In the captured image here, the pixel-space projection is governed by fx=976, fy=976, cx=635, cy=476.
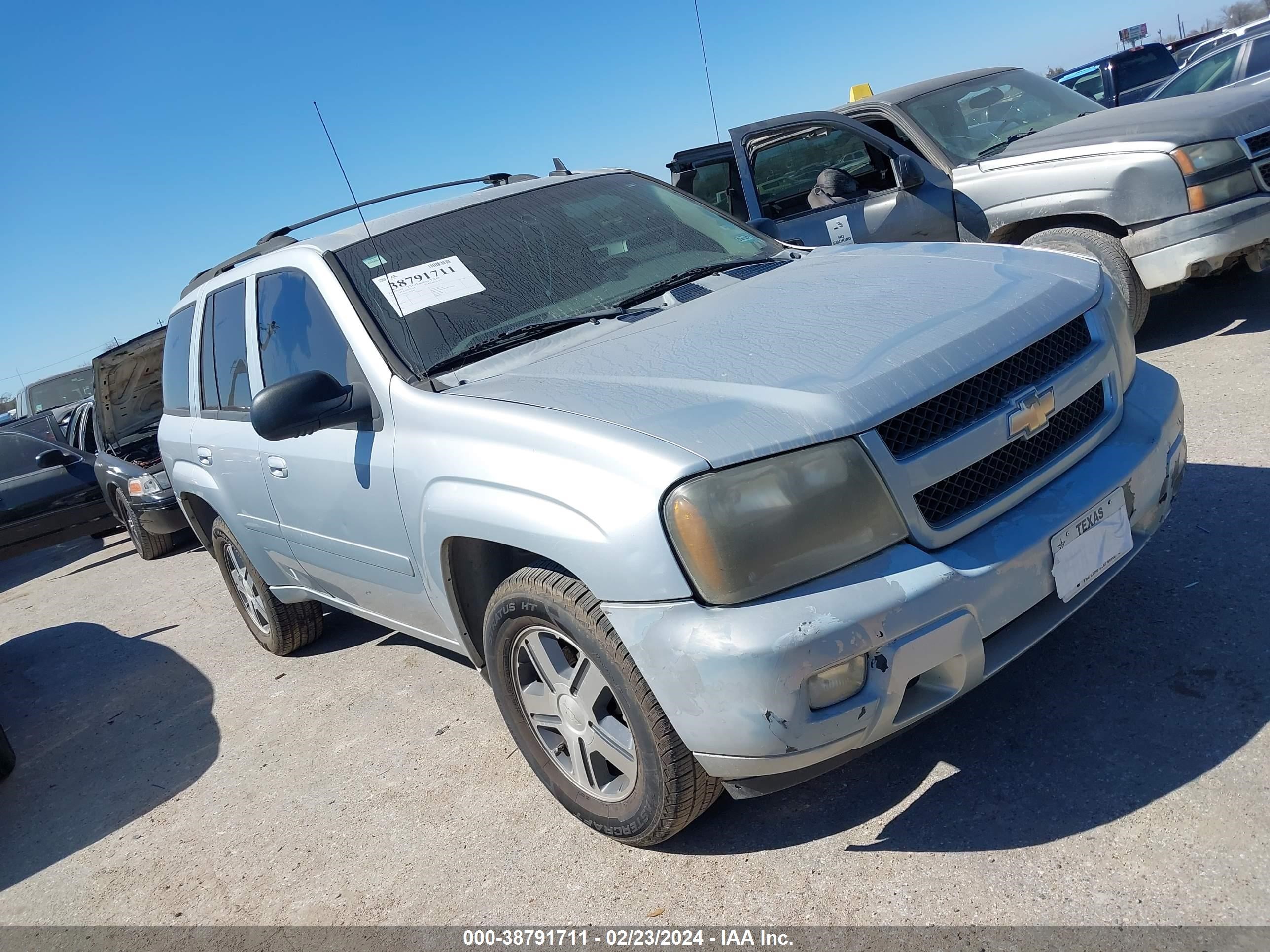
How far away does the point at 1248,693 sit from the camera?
2533mm

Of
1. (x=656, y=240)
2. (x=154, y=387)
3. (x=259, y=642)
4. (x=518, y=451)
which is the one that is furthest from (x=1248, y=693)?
(x=154, y=387)

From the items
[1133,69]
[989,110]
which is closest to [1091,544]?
[989,110]

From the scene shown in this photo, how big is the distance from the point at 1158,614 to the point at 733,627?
5.58 ft

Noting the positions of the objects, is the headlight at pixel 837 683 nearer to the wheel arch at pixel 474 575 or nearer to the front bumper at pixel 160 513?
the wheel arch at pixel 474 575

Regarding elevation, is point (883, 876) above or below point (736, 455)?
below

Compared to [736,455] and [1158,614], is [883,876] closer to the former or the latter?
[736,455]

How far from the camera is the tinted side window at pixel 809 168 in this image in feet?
20.4

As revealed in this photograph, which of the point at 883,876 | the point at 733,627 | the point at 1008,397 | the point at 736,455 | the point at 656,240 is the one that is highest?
the point at 656,240

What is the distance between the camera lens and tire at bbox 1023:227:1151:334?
17.1 feet

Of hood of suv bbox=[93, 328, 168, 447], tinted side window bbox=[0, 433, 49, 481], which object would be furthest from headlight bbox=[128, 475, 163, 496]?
tinted side window bbox=[0, 433, 49, 481]

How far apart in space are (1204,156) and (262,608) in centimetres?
530

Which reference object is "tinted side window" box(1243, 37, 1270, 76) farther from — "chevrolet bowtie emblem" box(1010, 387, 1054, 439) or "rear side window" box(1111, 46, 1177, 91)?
"chevrolet bowtie emblem" box(1010, 387, 1054, 439)

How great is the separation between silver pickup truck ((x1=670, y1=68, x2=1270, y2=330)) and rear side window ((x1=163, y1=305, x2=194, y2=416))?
2846 millimetres

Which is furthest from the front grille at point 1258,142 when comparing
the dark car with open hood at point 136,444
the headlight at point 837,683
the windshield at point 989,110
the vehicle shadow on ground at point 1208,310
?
the dark car with open hood at point 136,444
